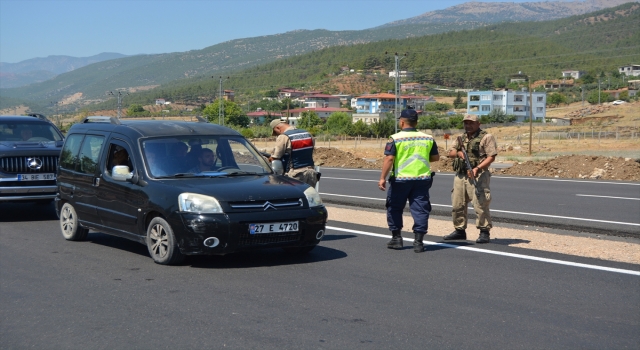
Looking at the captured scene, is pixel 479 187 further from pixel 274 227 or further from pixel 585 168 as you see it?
pixel 585 168

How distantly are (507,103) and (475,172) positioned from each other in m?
128

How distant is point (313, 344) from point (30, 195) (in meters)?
9.13

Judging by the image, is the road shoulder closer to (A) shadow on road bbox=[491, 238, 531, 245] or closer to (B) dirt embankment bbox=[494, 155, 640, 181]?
(A) shadow on road bbox=[491, 238, 531, 245]

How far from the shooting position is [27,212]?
48.0ft

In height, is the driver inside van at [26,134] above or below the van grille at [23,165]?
above

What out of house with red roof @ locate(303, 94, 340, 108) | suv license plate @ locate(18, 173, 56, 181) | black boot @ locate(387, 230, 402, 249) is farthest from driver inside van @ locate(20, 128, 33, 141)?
house with red roof @ locate(303, 94, 340, 108)

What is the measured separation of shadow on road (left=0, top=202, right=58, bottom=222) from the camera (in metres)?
13.6

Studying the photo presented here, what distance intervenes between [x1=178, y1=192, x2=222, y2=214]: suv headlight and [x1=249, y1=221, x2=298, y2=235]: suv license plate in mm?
411

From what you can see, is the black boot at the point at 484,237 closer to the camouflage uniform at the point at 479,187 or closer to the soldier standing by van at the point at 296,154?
the camouflage uniform at the point at 479,187

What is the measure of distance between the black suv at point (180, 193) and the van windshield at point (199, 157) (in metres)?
0.01

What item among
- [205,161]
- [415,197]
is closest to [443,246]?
[415,197]

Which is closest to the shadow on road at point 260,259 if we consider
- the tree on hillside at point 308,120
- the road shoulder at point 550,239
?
the road shoulder at point 550,239

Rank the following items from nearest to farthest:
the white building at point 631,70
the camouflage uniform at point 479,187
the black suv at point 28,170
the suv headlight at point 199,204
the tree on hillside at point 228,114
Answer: the suv headlight at point 199,204, the camouflage uniform at point 479,187, the black suv at point 28,170, the tree on hillside at point 228,114, the white building at point 631,70

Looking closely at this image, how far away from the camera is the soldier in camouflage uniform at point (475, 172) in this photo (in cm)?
990
